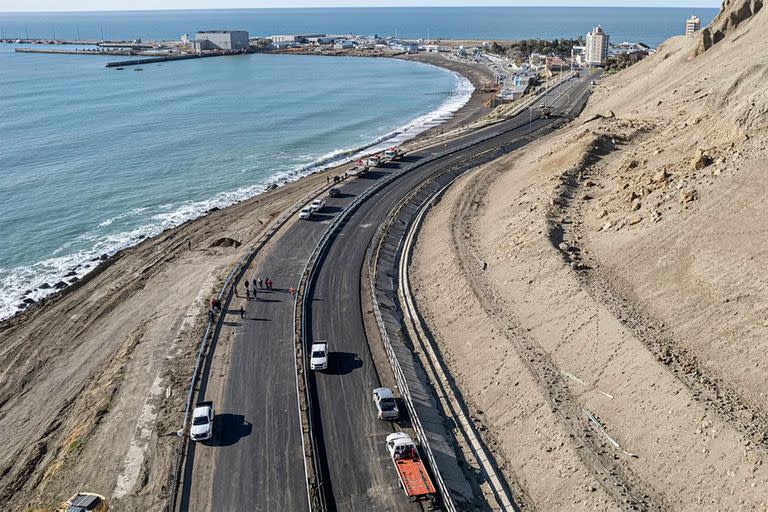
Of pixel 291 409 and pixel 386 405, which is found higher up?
pixel 386 405

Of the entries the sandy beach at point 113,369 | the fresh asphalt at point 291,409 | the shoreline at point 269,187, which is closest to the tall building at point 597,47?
the shoreline at point 269,187

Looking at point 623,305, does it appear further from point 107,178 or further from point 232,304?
point 107,178

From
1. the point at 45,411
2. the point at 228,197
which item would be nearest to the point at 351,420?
the point at 45,411

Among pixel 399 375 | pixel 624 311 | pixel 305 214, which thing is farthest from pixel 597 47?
pixel 399 375

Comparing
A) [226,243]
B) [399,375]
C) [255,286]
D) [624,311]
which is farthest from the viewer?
[226,243]

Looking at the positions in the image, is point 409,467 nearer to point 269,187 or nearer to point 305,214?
point 305,214

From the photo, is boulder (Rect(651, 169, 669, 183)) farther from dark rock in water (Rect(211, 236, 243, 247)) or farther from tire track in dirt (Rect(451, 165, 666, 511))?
dark rock in water (Rect(211, 236, 243, 247))
